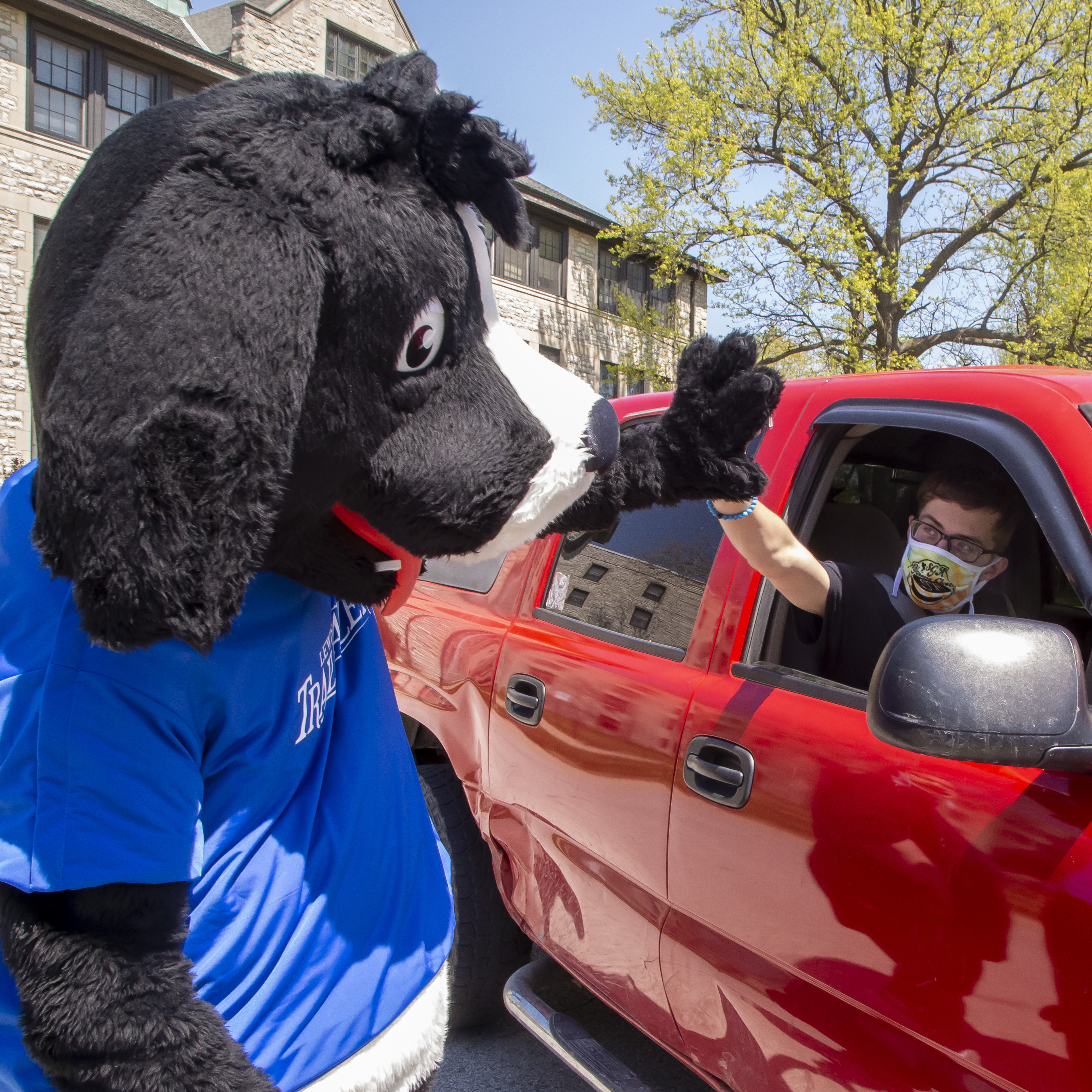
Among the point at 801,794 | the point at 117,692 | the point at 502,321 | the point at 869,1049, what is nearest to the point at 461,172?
the point at 502,321

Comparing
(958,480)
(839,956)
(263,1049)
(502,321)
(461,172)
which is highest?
(461,172)

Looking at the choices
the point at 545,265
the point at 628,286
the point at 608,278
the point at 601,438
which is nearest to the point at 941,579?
the point at 601,438

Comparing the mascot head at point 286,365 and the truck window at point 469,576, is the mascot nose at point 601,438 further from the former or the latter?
the truck window at point 469,576

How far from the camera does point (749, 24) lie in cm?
1378

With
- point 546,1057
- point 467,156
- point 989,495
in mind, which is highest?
point 467,156

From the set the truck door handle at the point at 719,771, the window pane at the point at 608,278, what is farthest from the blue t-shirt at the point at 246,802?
the window pane at the point at 608,278

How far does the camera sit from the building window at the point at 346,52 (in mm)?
18484

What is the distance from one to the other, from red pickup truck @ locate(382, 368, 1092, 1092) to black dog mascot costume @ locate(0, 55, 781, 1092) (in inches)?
23.9

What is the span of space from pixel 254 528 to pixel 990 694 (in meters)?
0.91

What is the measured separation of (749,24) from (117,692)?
52.1 ft

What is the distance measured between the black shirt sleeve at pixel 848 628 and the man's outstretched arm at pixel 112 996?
150 cm

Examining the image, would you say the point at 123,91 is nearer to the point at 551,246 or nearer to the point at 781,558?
the point at 551,246

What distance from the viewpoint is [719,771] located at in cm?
166

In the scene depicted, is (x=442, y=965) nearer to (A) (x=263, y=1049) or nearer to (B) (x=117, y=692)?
(A) (x=263, y=1049)
